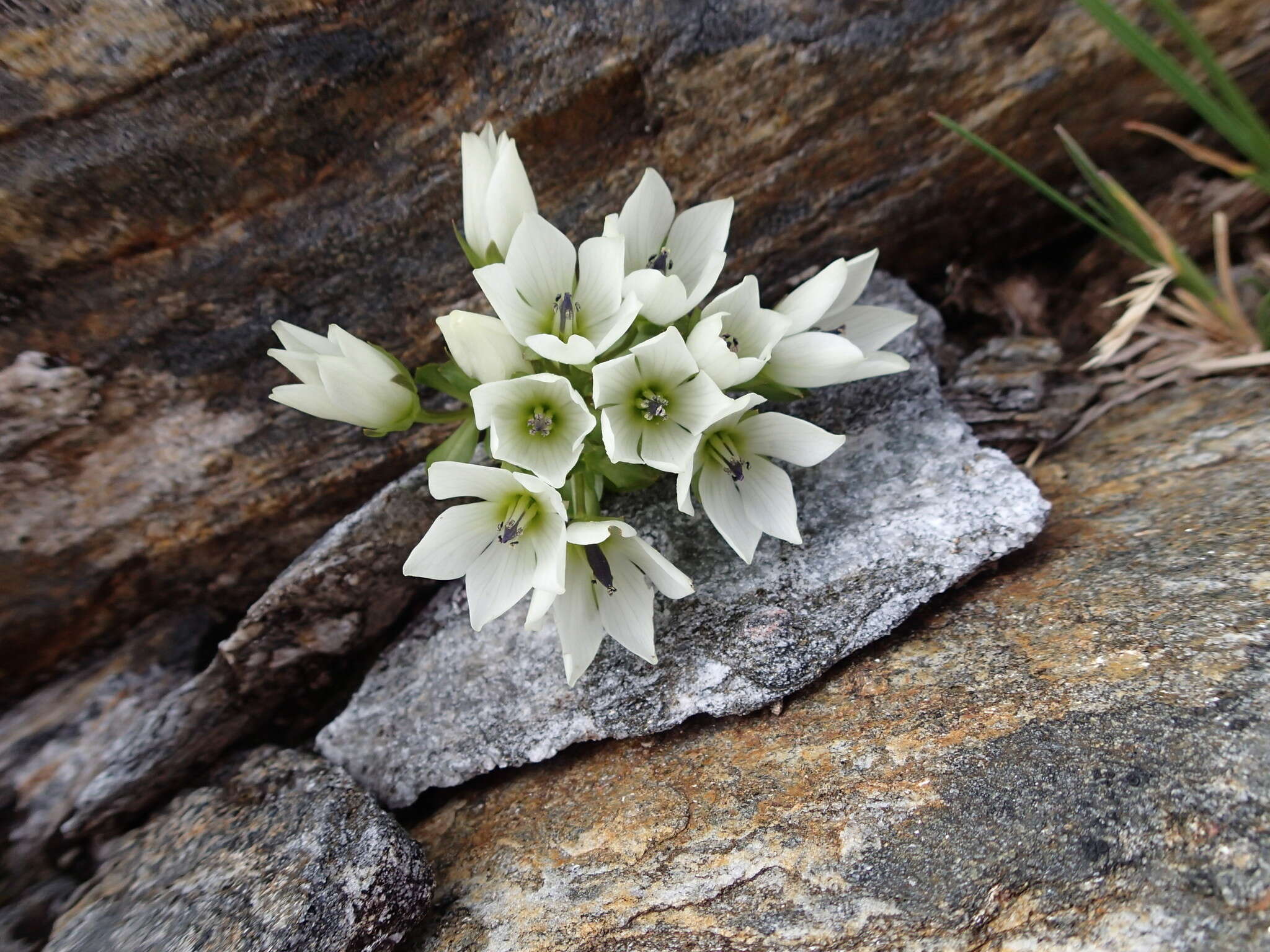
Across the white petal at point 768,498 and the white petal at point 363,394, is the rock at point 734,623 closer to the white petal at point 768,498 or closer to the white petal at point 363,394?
the white petal at point 768,498

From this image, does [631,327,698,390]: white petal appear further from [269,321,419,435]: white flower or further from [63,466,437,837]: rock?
[63,466,437,837]: rock

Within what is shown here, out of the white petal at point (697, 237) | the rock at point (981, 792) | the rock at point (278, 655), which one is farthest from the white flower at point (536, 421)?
the rock at point (981, 792)

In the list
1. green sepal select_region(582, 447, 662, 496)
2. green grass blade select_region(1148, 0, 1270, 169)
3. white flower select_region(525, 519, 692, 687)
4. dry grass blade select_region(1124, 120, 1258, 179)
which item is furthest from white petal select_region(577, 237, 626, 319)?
dry grass blade select_region(1124, 120, 1258, 179)

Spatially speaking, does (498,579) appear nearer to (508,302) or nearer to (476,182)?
(508,302)

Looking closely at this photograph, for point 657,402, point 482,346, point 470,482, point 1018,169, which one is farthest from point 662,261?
point 1018,169

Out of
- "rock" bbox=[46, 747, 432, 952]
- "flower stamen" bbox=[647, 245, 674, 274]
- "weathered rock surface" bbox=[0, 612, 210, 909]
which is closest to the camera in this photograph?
"rock" bbox=[46, 747, 432, 952]

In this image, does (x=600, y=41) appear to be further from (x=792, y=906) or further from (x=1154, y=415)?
(x=792, y=906)
